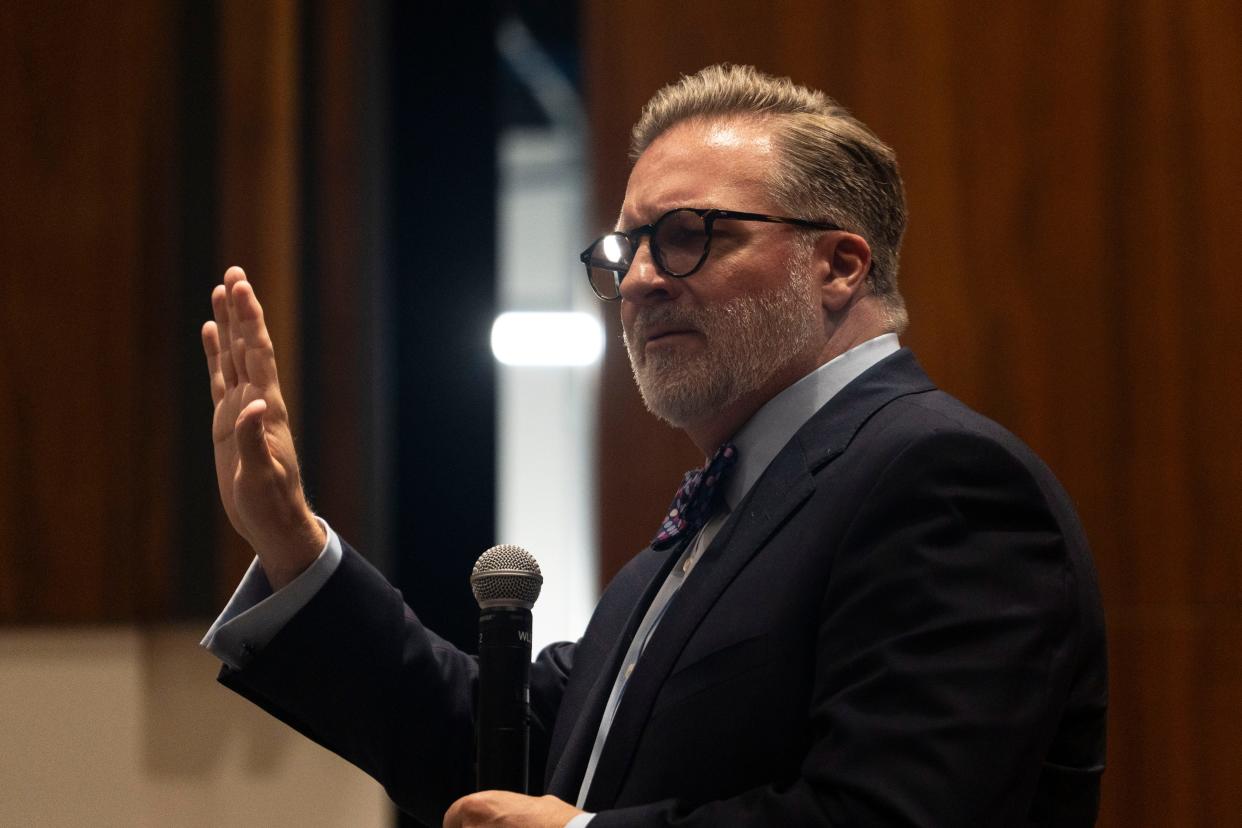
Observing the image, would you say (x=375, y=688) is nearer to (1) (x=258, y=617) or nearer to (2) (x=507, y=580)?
(1) (x=258, y=617)

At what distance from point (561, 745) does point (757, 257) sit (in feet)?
2.26

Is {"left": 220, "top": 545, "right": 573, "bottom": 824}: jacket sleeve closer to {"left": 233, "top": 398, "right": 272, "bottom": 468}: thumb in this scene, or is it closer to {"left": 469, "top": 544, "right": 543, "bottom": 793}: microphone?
{"left": 233, "top": 398, "right": 272, "bottom": 468}: thumb

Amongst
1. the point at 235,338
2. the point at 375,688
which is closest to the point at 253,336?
the point at 235,338

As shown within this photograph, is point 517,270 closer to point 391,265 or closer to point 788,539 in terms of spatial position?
point 391,265

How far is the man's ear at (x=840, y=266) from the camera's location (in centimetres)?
172

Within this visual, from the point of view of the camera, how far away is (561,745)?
1612 mm

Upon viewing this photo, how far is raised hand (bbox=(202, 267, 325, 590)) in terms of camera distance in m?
1.63

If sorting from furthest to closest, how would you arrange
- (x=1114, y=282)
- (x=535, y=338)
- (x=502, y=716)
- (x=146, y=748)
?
1. (x=535, y=338)
2. (x=146, y=748)
3. (x=1114, y=282)
4. (x=502, y=716)

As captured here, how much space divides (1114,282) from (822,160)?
834 mm

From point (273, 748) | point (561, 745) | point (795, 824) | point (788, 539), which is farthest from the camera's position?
point (273, 748)

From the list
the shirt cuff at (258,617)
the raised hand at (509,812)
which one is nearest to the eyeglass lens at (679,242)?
the shirt cuff at (258,617)

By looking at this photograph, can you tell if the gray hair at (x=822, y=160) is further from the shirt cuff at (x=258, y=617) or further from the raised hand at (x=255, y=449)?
the shirt cuff at (x=258, y=617)

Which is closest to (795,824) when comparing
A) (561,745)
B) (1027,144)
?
(561,745)

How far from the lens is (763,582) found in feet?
4.51
